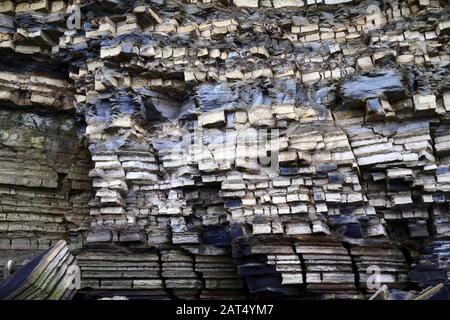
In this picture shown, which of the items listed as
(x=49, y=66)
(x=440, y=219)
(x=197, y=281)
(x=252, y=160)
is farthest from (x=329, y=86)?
(x=49, y=66)

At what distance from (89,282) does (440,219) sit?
756 cm

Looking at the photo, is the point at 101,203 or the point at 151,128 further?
the point at 151,128

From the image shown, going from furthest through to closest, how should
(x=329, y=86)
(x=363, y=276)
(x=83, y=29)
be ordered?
(x=83, y=29) → (x=329, y=86) → (x=363, y=276)

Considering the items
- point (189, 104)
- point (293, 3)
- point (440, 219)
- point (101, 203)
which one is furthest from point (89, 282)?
point (293, 3)

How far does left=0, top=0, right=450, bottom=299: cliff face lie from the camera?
377 inches

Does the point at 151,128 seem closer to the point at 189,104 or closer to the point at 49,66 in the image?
the point at 189,104

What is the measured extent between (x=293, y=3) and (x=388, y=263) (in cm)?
749

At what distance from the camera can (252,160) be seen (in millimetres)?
10289

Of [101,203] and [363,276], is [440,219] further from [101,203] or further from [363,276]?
[101,203]

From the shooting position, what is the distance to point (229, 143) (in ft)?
34.6

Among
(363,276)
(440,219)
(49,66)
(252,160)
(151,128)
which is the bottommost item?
(363,276)

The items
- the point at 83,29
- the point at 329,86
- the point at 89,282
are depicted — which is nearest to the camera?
the point at 89,282

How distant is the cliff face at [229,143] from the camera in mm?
9586

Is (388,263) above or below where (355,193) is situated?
below
